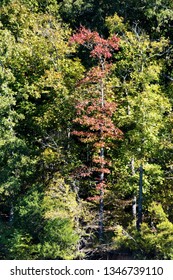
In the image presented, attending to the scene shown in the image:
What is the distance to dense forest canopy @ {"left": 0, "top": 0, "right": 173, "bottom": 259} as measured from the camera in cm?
1697

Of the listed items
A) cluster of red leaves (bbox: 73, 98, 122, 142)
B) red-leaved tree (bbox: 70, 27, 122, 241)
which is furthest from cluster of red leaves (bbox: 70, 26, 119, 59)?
cluster of red leaves (bbox: 73, 98, 122, 142)

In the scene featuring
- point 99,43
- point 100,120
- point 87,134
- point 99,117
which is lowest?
point 87,134

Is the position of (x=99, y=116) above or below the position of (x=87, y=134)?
above

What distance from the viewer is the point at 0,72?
20891mm

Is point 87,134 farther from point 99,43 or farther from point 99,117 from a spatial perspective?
point 99,43

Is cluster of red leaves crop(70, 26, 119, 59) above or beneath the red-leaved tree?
above

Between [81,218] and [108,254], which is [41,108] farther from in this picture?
[108,254]

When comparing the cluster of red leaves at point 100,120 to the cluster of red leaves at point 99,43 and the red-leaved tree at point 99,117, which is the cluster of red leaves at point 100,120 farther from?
the cluster of red leaves at point 99,43

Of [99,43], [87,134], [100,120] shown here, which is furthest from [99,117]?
[99,43]

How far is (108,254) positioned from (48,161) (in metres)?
5.72

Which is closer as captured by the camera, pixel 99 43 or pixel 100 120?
pixel 100 120

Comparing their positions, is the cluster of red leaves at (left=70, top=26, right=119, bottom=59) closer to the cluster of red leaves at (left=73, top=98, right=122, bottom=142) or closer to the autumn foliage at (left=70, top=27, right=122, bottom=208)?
the autumn foliage at (left=70, top=27, right=122, bottom=208)

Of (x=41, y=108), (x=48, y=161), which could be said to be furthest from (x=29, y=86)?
(x=48, y=161)

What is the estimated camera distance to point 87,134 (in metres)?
18.7
